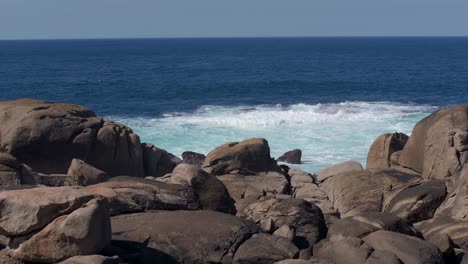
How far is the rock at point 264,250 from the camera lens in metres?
16.1

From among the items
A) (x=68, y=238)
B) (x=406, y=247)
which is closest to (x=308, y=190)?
(x=406, y=247)

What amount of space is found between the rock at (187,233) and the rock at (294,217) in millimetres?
1109

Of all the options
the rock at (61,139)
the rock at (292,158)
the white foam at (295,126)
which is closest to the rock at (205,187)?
the rock at (61,139)

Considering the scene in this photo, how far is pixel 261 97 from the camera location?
2852 inches

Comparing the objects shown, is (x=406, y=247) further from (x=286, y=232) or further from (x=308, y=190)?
(x=308, y=190)

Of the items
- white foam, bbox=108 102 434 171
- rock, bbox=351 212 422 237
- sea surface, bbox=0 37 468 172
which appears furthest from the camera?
sea surface, bbox=0 37 468 172

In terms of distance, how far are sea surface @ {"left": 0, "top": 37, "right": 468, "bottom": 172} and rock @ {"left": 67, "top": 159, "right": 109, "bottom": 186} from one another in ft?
49.4

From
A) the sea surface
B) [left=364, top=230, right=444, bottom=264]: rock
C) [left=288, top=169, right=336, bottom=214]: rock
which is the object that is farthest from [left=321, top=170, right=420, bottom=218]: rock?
the sea surface

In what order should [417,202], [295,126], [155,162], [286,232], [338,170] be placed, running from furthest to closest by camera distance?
[295,126]
[155,162]
[338,170]
[417,202]
[286,232]

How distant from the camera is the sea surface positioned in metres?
46.8

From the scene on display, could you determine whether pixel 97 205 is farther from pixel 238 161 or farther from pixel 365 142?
pixel 365 142

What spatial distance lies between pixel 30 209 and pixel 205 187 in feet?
21.3

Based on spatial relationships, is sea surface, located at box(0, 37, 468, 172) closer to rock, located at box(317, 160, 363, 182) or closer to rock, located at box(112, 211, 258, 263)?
rock, located at box(317, 160, 363, 182)

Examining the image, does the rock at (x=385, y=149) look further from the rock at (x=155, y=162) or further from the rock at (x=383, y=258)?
the rock at (x=383, y=258)
